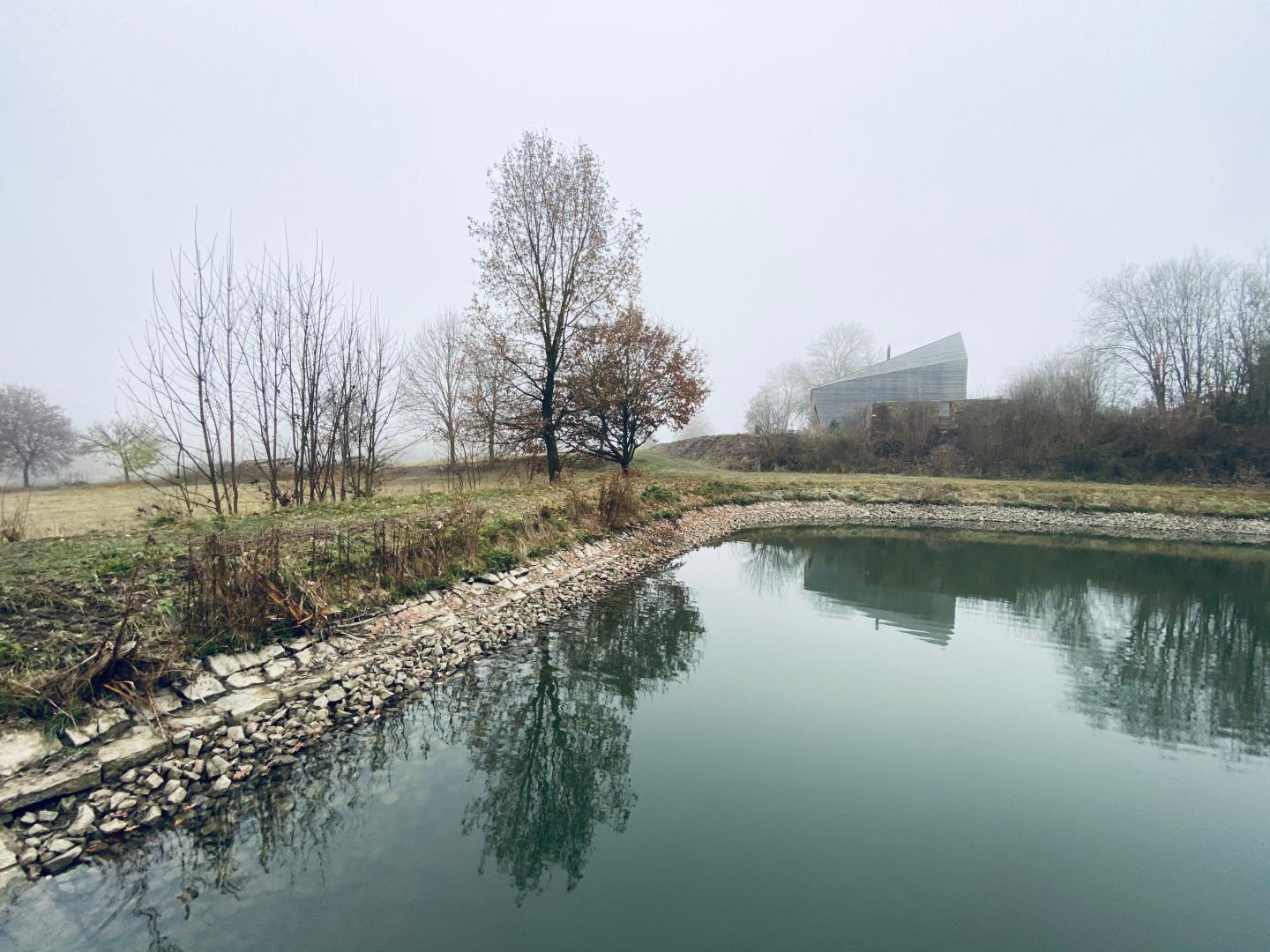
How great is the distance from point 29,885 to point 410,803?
2281 millimetres

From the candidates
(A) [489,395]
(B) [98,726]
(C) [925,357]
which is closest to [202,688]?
(B) [98,726]

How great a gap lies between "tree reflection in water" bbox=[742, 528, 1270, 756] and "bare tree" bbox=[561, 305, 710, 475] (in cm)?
575

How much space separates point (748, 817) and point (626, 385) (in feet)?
57.1

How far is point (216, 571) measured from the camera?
607cm

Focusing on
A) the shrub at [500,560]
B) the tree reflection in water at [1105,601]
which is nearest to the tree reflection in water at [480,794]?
the shrub at [500,560]

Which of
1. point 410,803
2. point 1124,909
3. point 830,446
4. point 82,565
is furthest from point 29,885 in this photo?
point 830,446

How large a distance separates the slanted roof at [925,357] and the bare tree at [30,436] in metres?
45.3

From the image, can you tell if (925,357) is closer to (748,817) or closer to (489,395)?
(489,395)

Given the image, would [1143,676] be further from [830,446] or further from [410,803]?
[830,446]

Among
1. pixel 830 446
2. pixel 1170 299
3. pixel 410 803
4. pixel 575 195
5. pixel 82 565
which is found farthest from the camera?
pixel 830 446

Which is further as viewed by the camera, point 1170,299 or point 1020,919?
point 1170,299

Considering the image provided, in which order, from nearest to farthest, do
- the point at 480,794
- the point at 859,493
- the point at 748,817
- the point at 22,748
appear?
the point at 22,748 < the point at 748,817 < the point at 480,794 < the point at 859,493

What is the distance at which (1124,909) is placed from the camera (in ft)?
12.5

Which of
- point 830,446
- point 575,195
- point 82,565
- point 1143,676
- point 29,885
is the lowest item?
point 1143,676
